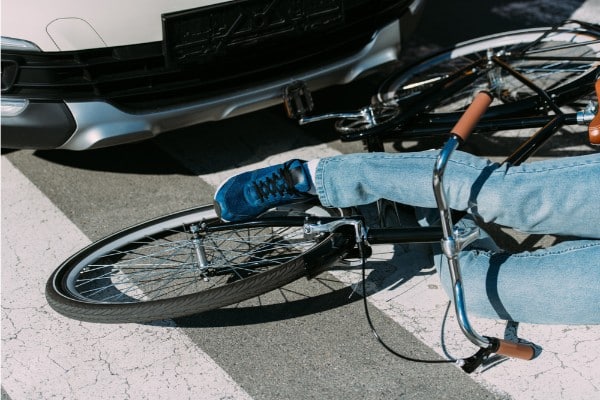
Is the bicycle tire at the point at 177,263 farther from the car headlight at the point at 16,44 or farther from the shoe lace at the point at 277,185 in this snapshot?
the car headlight at the point at 16,44

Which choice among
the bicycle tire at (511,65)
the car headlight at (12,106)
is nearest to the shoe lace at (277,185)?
the bicycle tire at (511,65)

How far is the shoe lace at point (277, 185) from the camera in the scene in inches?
136

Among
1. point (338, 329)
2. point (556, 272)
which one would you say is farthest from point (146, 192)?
point (556, 272)

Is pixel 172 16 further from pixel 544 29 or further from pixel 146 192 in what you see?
pixel 544 29

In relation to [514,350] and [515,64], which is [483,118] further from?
[514,350]

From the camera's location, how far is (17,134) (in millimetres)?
3877

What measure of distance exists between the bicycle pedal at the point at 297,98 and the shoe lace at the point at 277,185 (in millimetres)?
671

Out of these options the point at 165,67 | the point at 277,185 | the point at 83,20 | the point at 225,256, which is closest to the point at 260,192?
the point at 277,185

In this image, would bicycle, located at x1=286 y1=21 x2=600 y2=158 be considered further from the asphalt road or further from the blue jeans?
the asphalt road

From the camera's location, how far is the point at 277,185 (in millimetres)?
3467

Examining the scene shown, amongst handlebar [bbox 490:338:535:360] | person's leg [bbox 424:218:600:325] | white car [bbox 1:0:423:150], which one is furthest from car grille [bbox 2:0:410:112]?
handlebar [bbox 490:338:535:360]

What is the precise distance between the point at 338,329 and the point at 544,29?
2081 millimetres

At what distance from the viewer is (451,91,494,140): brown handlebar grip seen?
2.73 metres

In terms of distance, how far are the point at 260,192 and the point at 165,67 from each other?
0.75m
